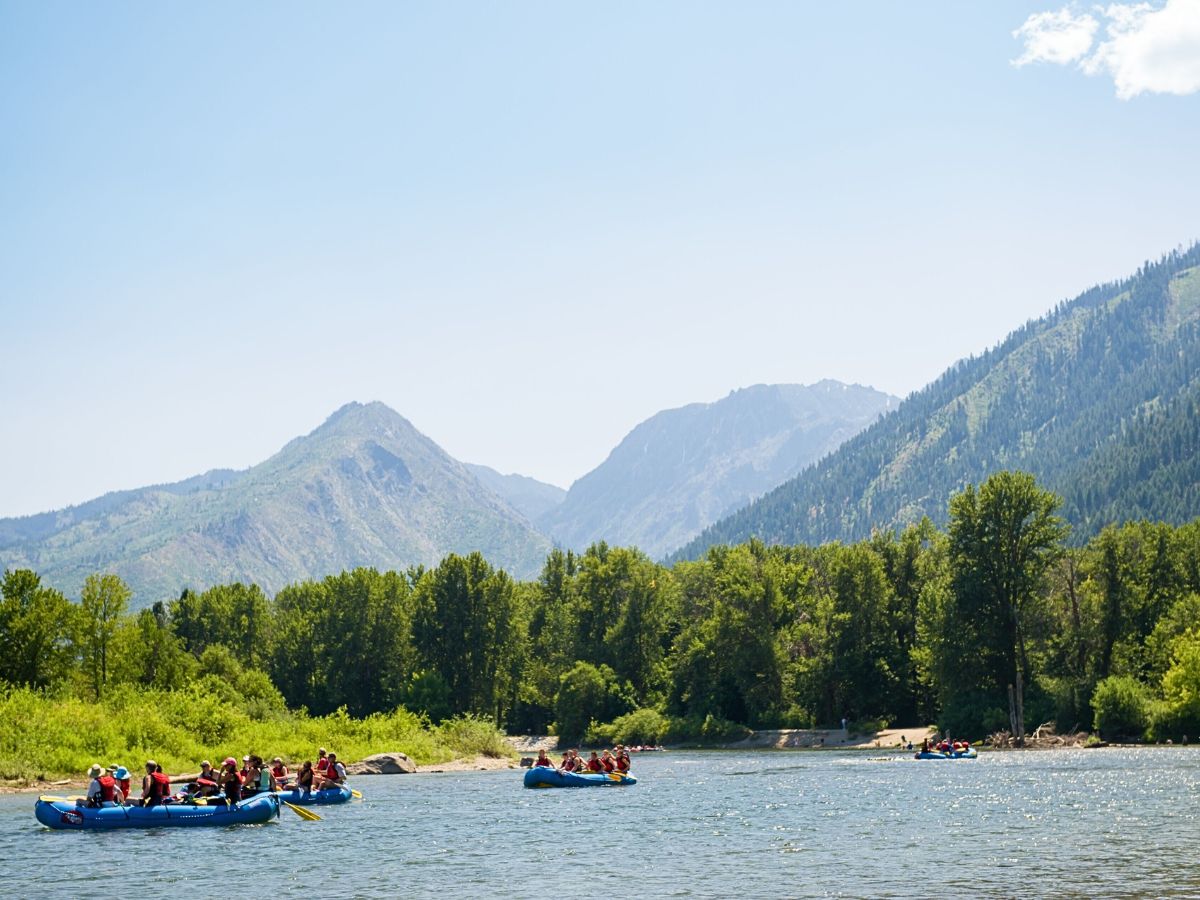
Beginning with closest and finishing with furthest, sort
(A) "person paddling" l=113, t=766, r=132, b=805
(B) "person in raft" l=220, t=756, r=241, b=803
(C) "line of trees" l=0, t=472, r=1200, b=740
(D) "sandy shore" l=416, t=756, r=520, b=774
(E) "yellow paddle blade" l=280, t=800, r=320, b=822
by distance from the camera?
(A) "person paddling" l=113, t=766, r=132, b=805, (B) "person in raft" l=220, t=756, r=241, b=803, (E) "yellow paddle blade" l=280, t=800, r=320, b=822, (D) "sandy shore" l=416, t=756, r=520, b=774, (C) "line of trees" l=0, t=472, r=1200, b=740

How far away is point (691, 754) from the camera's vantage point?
3851 inches

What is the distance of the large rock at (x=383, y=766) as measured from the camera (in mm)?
79875

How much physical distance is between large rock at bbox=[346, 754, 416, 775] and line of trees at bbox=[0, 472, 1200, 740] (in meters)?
16.7

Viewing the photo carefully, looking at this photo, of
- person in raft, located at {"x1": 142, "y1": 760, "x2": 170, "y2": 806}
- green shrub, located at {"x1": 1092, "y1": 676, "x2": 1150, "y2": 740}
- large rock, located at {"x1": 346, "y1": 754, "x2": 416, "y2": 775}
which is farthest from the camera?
green shrub, located at {"x1": 1092, "y1": 676, "x2": 1150, "y2": 740}

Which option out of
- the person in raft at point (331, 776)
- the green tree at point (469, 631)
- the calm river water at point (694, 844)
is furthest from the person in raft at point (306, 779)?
the green tree at point (469, 631)

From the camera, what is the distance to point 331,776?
59.6m

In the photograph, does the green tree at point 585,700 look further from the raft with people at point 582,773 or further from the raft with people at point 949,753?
the raft with people at point 582,773

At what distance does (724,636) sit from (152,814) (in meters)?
71.5

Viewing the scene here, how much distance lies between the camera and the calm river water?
32.0 m

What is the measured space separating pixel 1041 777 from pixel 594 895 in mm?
37672

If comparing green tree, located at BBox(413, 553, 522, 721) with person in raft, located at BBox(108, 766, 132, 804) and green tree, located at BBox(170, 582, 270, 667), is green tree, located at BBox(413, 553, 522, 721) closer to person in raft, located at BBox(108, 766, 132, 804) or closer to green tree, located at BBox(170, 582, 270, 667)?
green tree, located at BBox(170, 582, 270, 667)

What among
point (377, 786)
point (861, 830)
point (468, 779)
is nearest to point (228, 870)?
point (861, 830)

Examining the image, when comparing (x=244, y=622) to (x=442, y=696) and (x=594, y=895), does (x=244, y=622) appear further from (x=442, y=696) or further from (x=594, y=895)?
(x=594, y=895)

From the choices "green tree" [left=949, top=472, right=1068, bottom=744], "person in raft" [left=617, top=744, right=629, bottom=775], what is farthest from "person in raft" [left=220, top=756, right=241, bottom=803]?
"green tree" [left=949, top=472, right=1068, bottom=744]
